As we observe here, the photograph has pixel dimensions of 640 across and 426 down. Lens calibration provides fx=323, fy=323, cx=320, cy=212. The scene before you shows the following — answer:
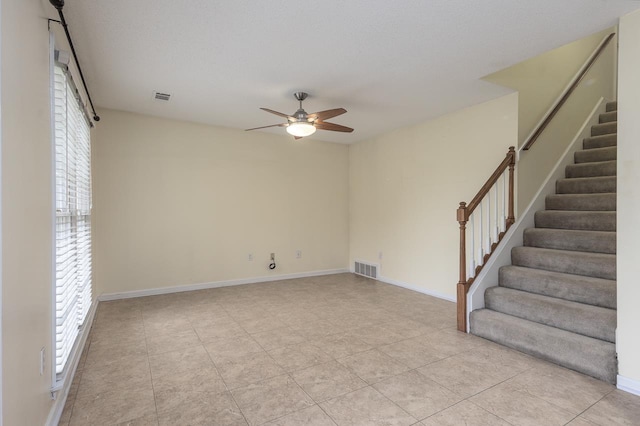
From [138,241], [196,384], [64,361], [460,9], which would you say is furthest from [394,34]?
[138,241]

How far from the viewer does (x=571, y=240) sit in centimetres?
323

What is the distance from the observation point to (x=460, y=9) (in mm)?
2154

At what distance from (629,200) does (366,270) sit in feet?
13.4

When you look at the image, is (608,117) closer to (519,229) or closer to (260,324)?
(519,229)

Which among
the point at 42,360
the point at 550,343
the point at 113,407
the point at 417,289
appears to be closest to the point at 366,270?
the point at 417,289

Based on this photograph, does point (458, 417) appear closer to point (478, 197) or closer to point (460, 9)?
point (478, 197)

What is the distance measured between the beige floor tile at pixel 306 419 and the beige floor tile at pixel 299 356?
1.81ft

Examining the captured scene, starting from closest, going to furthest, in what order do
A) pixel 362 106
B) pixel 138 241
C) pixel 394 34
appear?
pixel 394 34 < pixel 362 106 < pixel 138 241

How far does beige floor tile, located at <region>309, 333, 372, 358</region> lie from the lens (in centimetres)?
279

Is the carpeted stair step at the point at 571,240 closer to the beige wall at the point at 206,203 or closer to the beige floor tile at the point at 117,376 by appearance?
the beige wall at the point at 206,203

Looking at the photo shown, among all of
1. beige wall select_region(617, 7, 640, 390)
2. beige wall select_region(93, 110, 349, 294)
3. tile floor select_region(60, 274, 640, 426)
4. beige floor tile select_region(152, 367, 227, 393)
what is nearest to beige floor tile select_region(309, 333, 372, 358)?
tile floor select_region(60, 274, 640, 426)

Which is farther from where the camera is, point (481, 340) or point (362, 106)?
point (362, 106)

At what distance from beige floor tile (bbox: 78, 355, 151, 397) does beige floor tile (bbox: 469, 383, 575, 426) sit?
2.29m

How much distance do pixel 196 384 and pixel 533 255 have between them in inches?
130
